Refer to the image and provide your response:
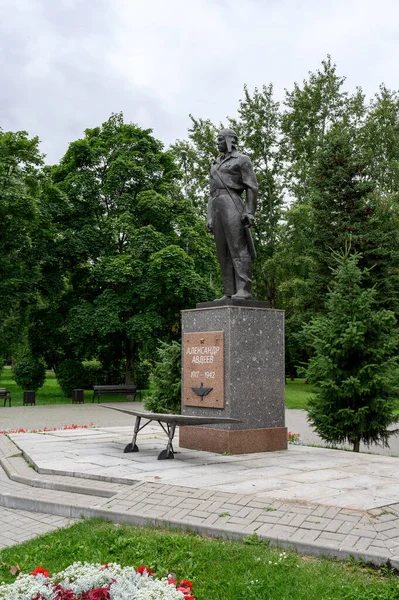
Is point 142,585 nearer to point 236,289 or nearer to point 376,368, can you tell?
point 236,289

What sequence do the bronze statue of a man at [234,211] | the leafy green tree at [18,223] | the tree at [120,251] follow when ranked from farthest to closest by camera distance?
1. the tree at [120,251]
2. the leafy green tree at [18,223]
3. the bronze statue of a man at [234,211]

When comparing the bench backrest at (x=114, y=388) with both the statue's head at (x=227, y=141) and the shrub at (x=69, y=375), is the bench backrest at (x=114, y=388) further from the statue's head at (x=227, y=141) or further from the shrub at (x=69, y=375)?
the statue's head at (x=227, y=141)

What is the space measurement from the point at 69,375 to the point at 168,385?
15538 millimetres

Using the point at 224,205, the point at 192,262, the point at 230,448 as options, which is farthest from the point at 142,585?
the point at 192,262

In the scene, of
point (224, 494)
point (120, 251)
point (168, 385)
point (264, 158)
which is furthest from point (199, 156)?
point (224, 494)

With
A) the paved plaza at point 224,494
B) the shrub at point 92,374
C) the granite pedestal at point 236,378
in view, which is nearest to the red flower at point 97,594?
the paved plaza at point 224,494

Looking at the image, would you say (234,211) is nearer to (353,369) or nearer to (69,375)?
(353,369)

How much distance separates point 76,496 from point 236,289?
426cm

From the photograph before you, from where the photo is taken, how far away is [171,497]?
5945mm

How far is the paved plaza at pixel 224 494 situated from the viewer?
486cm

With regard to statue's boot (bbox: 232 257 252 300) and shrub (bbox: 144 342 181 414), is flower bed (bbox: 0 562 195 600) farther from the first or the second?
shrub (bbox: 144 342 181 414)

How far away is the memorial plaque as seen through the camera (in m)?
9.03

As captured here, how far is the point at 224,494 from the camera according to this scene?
589 cm

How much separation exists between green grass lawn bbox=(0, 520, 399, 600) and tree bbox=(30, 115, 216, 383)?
2102 centimetres
